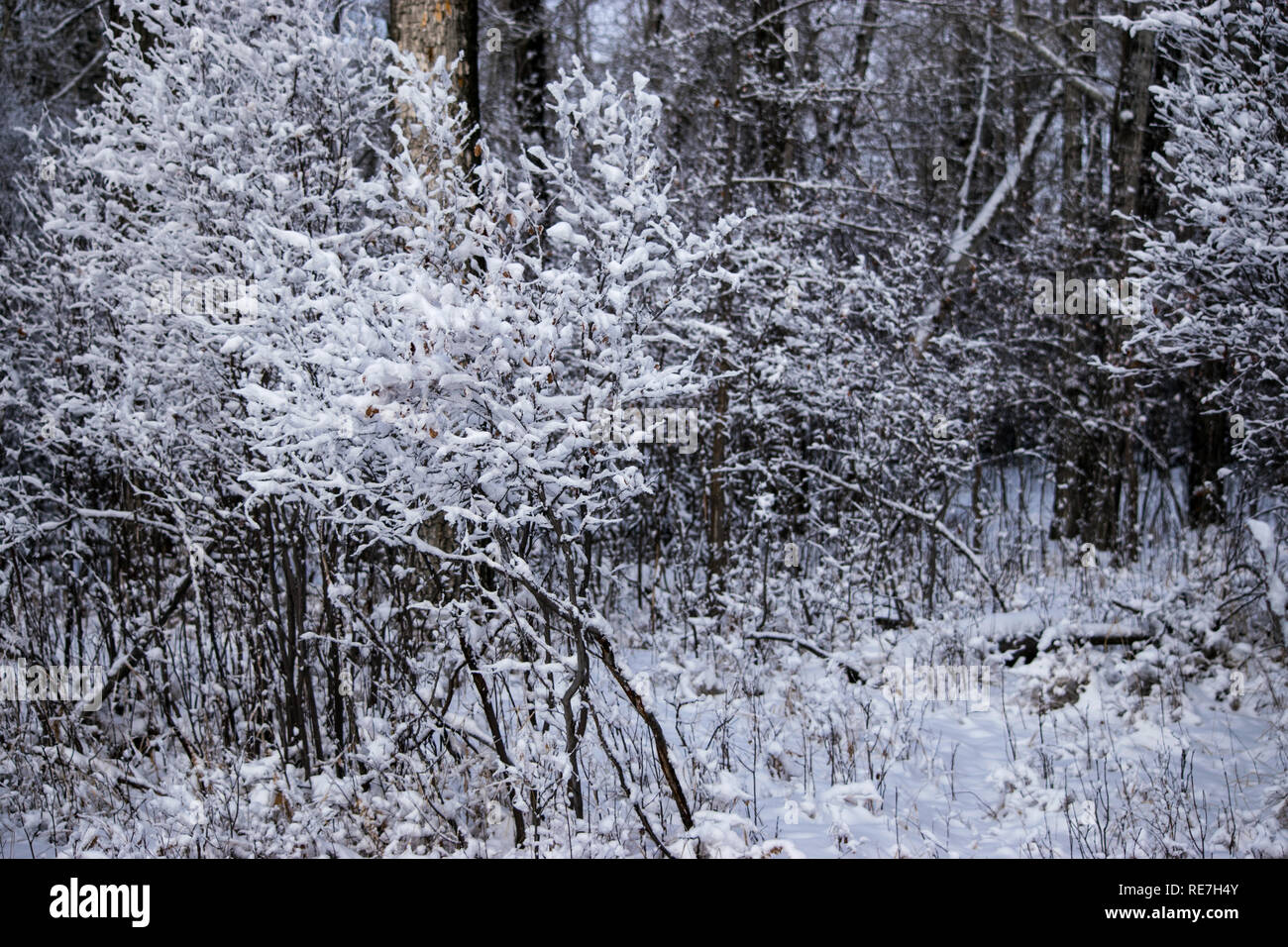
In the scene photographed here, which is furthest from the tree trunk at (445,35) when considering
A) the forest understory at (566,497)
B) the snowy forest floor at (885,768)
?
the snowy forest floor at (885,768)

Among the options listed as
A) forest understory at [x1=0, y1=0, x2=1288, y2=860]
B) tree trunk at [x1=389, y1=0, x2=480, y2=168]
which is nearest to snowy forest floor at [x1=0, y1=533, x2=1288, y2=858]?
forest understory at [x1=0, y1=0, x2=1288, y2=860]

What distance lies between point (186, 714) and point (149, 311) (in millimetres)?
2133

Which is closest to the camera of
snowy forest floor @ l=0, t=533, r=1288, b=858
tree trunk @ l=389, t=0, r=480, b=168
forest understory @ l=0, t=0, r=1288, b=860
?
forest understory @ l=0, t=0, r=1288, b=860

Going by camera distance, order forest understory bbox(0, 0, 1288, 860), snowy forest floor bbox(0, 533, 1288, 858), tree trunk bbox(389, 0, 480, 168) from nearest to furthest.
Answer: forest understory bbox(0, 0, 1288, 860) < snowy forest floor bbox(0, 533, 1288, 858) < tree trunk bbox(389, 0, 480, 168)

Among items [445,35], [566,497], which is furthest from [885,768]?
[445,35]

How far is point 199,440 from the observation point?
4.55m

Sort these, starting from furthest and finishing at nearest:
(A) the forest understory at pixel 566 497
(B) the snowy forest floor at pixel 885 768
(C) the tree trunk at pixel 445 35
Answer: (C) the tree trunk at pixel 445 35, (B) the snowy forest floor at pixel 885 768, (A) the forest understory at pixel 566 497

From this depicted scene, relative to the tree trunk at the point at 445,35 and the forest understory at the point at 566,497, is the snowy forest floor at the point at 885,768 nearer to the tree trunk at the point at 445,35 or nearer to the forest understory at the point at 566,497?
the forest understory at the point at 566,497

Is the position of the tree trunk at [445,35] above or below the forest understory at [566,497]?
above

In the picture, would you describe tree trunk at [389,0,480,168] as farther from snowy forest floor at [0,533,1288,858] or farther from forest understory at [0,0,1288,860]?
snowy forest floor at [0,533,1288,858]

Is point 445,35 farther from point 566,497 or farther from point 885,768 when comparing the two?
point 885,768

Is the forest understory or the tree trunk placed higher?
the tree trunk
